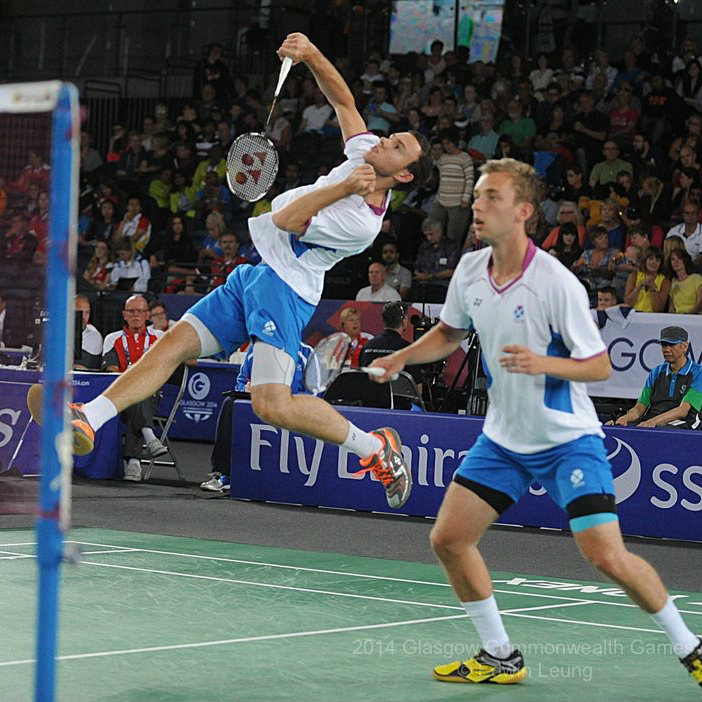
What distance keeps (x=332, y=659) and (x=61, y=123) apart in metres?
3.47

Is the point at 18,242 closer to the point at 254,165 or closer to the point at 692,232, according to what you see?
the point at 254,165

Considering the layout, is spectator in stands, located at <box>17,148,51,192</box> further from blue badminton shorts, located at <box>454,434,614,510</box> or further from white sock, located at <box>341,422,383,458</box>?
blue badminton shorts, located at <box>454,434,614,510</box>

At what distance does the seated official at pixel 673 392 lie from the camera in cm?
1305

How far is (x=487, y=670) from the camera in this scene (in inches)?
257

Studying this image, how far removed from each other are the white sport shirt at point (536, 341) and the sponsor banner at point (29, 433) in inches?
160

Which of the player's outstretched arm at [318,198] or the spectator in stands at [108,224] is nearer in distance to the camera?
the player's outstretched arm at [318,198]

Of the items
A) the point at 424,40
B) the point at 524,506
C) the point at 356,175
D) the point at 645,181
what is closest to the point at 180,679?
the point at 356,175

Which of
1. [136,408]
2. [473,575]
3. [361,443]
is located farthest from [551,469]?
[136,408]

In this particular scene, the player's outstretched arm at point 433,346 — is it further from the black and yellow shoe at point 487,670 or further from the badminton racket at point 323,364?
the badminton racket at point 323,364

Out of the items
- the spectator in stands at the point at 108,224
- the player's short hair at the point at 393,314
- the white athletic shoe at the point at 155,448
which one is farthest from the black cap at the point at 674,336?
the spectator in stands at the point at 108,224

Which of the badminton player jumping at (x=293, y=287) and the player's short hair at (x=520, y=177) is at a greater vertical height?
the player's short hair at (x=520, y=177)

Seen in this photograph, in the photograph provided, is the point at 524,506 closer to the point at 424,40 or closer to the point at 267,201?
the point at 267,201

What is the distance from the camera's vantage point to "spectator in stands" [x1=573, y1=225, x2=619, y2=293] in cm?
1712

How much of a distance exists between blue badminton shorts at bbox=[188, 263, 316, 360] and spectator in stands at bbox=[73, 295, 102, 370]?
9419 millimetres
